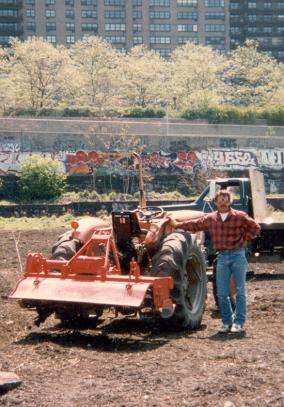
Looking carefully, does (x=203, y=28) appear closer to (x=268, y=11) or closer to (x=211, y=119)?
(x=268, y=11)

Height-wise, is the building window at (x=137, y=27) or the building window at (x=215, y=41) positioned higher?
the building window at (x=137, y=27)

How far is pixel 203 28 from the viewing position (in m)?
134

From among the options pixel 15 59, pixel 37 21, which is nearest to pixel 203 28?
pixel 37 21

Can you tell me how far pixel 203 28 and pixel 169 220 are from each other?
127135 mm

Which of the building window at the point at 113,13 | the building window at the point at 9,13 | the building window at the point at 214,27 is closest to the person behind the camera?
the building window at the point at 9,13

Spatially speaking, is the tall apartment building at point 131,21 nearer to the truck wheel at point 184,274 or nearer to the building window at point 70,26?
the building window at point 70,26

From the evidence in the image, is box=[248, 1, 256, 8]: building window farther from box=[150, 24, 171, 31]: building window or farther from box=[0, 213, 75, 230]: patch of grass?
box=[0, 213, 75, 230]: patch of grass

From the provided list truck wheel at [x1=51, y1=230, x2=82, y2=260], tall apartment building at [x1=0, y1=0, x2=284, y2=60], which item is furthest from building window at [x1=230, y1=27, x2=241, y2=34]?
truck wheel at [x1=51, y1=230, x2=82, y2=260]

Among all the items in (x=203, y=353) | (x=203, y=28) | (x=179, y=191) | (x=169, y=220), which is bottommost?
(x=179, y=191)

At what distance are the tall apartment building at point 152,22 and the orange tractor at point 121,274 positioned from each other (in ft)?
384

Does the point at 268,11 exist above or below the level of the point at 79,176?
above

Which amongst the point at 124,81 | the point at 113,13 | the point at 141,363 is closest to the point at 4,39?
the point at 113,13

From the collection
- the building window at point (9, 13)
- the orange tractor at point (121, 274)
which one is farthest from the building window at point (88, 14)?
the orange tractor at point (121, 274)

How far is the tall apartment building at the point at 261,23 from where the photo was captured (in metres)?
132
